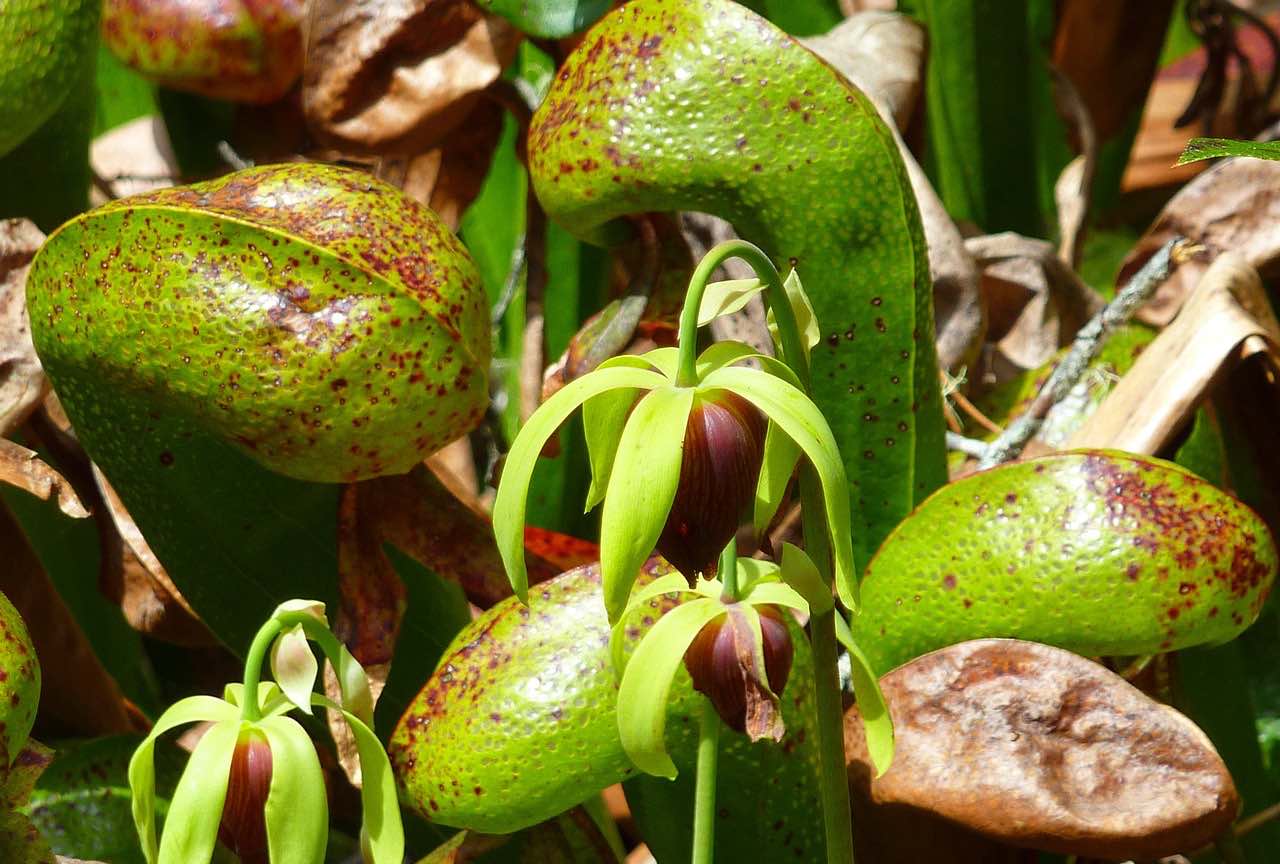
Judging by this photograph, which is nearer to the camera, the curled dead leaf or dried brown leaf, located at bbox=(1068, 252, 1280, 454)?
dried brown leaf, located at bbox=(1068, 252, 1280, 454)

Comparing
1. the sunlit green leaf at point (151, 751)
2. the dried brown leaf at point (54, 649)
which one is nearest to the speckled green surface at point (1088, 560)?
the sunlit green leaf at point (151, 751)

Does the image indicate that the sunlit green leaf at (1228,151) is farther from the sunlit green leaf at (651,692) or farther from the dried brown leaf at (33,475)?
the dried brown leaf at (33,475)

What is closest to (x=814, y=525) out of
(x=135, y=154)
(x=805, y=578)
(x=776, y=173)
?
(x=805, y=578)

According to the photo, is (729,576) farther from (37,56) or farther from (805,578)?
(37,56)

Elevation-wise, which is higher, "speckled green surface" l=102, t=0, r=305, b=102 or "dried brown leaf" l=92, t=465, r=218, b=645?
"speckled green surface" l=102, t=0, r=305, b=102

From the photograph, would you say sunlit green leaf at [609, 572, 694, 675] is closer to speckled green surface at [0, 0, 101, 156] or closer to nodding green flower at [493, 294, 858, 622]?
nodding green flower at [493, 294, 858, 622]

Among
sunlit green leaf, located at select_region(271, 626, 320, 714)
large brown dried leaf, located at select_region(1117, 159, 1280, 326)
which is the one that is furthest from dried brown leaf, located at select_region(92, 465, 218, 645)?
large brown dried leaf, located at select_region(1117, 159, 1280, 326)

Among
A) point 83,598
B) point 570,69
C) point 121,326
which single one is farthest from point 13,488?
point 570,69

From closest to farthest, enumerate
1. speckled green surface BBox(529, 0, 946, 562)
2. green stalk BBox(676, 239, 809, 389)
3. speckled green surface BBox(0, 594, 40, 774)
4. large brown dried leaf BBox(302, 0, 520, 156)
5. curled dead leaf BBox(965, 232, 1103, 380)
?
green stalk BBox(676, 239, 809, 389)
speckled green surface BBox(0, 594, 40, 774)
speckled green surface BBox(529, 0, 946, 562)
large brown dried leaf BBox(302, 0, 520, 156)
curled dead leaf BBox(965, 232, 1103, 380)
